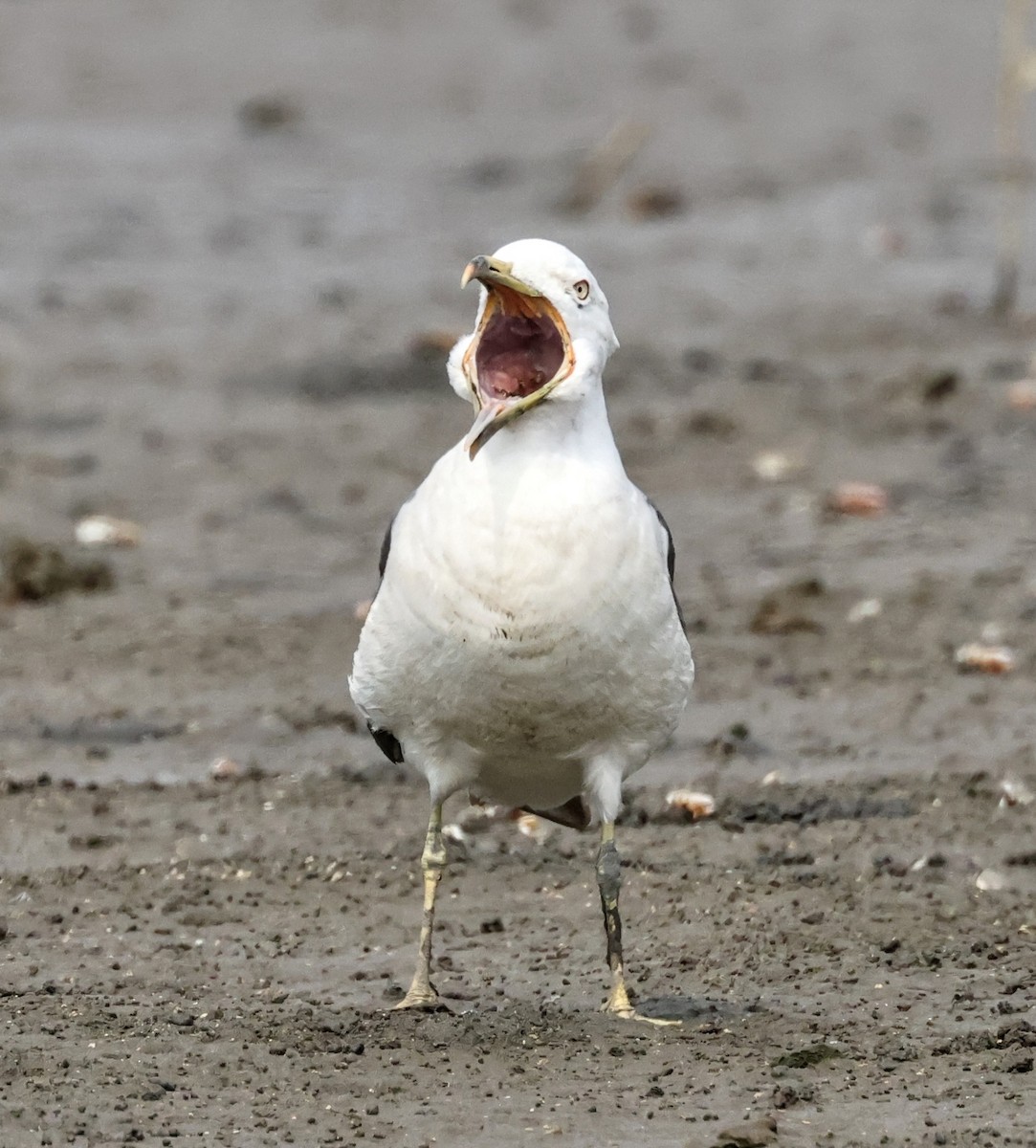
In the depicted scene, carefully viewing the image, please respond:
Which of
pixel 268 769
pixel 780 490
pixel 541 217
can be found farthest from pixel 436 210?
pixel 268 769

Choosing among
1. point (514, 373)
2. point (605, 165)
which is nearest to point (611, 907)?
point (514, 373)

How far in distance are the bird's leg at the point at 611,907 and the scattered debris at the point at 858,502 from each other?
571cm

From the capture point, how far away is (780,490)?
12.5m

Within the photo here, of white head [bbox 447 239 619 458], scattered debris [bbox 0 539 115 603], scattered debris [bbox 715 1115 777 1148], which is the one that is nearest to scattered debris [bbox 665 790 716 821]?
white head [bbox 447 239 619 458]

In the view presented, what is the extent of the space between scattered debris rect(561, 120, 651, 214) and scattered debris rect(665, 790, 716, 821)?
34.2ft

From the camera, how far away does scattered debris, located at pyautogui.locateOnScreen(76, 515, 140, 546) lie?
11.6 meters

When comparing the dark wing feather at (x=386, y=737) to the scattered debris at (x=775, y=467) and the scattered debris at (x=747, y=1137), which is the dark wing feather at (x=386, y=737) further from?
the scattered debris at (x=775, y=467)

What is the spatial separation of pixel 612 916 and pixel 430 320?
911cm

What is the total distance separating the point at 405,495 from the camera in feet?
41.1

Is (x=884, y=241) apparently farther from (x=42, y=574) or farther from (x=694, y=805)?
(x=694, y=805)

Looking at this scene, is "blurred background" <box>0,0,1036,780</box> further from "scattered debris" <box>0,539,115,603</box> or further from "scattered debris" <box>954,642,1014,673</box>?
"scattered debris" <box>954,642,1014,673</box>

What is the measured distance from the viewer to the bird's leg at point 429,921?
6.39 m

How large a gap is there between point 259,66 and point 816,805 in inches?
542

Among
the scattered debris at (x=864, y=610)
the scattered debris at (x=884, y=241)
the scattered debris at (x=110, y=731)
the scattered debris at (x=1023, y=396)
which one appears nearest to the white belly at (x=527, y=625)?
the scattered debris at (x=110, y=731)
